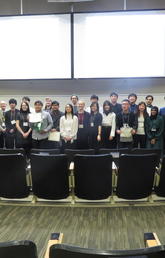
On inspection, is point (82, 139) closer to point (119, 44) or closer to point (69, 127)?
point (69, 127)

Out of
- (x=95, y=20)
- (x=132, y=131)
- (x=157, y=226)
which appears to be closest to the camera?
(x=157, y=226)

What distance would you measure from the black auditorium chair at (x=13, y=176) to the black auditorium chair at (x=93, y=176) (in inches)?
26.2

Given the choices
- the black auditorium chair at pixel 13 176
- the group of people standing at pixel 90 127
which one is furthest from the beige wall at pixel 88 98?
the black auditorium chair at pixel 13 176

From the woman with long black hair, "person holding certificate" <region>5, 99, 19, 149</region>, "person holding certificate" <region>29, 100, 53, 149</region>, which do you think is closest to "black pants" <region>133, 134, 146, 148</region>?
"person holding certificate" <region>29, 100, 53, 149</region>

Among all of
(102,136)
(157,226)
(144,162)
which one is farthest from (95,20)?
(157,226)

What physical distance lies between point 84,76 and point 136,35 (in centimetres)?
173

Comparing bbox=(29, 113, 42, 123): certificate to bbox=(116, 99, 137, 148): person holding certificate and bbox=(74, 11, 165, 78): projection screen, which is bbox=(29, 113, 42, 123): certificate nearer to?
bbox=(116, 99, 137, 148): person holding certificate

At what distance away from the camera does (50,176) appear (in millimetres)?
3043

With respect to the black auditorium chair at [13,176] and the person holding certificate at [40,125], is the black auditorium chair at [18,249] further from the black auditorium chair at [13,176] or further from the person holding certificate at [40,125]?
the person holding certificate at [40,125]

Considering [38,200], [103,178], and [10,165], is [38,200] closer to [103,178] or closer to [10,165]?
[10,165]

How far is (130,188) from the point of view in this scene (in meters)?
3.06

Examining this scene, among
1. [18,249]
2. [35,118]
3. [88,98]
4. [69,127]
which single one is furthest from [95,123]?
[18,249]

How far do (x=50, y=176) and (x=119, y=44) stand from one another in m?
4.83

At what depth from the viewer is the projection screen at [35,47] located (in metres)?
6.67
